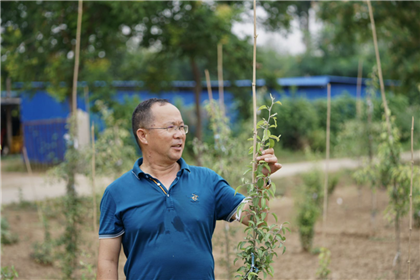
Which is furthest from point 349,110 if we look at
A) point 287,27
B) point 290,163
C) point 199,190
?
point 199,190

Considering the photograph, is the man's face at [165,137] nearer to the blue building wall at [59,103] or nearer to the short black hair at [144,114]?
the short black hair at [144,114]

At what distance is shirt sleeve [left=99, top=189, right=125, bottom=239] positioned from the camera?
2268 mm

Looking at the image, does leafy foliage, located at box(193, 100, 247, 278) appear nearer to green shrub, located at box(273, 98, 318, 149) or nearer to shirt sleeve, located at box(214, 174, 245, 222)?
shirt sleeve, located at box(214, 174, 245, 222)

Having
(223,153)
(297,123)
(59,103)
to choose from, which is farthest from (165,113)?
(297,123)

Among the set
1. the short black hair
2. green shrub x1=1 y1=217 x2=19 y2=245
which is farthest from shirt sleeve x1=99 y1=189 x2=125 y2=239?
green shrub x1=1 y1=217 x2=19 y2=245

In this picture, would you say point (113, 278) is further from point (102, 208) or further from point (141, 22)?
point (141, 22)

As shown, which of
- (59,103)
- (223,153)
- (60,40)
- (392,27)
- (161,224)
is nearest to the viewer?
(161,224)

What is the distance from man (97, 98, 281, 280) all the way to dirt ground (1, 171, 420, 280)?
188 centimetres

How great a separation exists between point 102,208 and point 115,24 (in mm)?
8147

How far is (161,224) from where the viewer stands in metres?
2.20

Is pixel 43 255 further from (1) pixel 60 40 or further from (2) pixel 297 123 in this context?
(2) pixel 297 123

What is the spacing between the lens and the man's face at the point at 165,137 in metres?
2.37

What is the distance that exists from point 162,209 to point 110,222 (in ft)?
0.89

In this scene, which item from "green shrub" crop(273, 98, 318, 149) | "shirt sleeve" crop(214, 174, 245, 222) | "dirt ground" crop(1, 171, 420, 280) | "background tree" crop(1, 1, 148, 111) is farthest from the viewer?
"green shrub" crop(273, 98, 318, 149)
